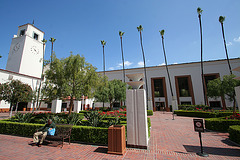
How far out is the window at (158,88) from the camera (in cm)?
3152

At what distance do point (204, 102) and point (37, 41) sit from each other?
167ft

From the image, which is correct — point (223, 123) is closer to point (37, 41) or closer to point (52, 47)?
point (52, 47)

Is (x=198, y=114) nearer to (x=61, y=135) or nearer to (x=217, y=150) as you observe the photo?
(x=217, y=150)

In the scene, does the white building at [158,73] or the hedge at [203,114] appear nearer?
the hedge at [203,114]

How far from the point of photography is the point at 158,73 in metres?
32.7

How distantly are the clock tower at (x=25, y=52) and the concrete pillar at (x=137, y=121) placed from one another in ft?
122

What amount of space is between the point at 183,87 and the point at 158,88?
21.0 feet

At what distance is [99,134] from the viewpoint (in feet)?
17.7

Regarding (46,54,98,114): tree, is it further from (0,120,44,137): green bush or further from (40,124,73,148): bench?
(40,124,73,148): bench

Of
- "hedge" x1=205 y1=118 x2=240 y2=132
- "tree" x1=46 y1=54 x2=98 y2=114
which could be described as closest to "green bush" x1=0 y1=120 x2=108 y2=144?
"tree" x1=46 y1=54 x2=98 y2=114

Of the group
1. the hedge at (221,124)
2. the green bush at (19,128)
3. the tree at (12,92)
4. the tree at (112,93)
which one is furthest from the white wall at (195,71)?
the green bush at (19,128)

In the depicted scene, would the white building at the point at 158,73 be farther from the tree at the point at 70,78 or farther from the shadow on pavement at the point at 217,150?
the shadow on pavement at the point at 217,150

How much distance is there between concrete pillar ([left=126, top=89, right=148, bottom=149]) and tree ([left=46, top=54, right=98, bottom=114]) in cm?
739

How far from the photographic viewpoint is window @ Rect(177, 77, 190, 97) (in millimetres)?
29948
